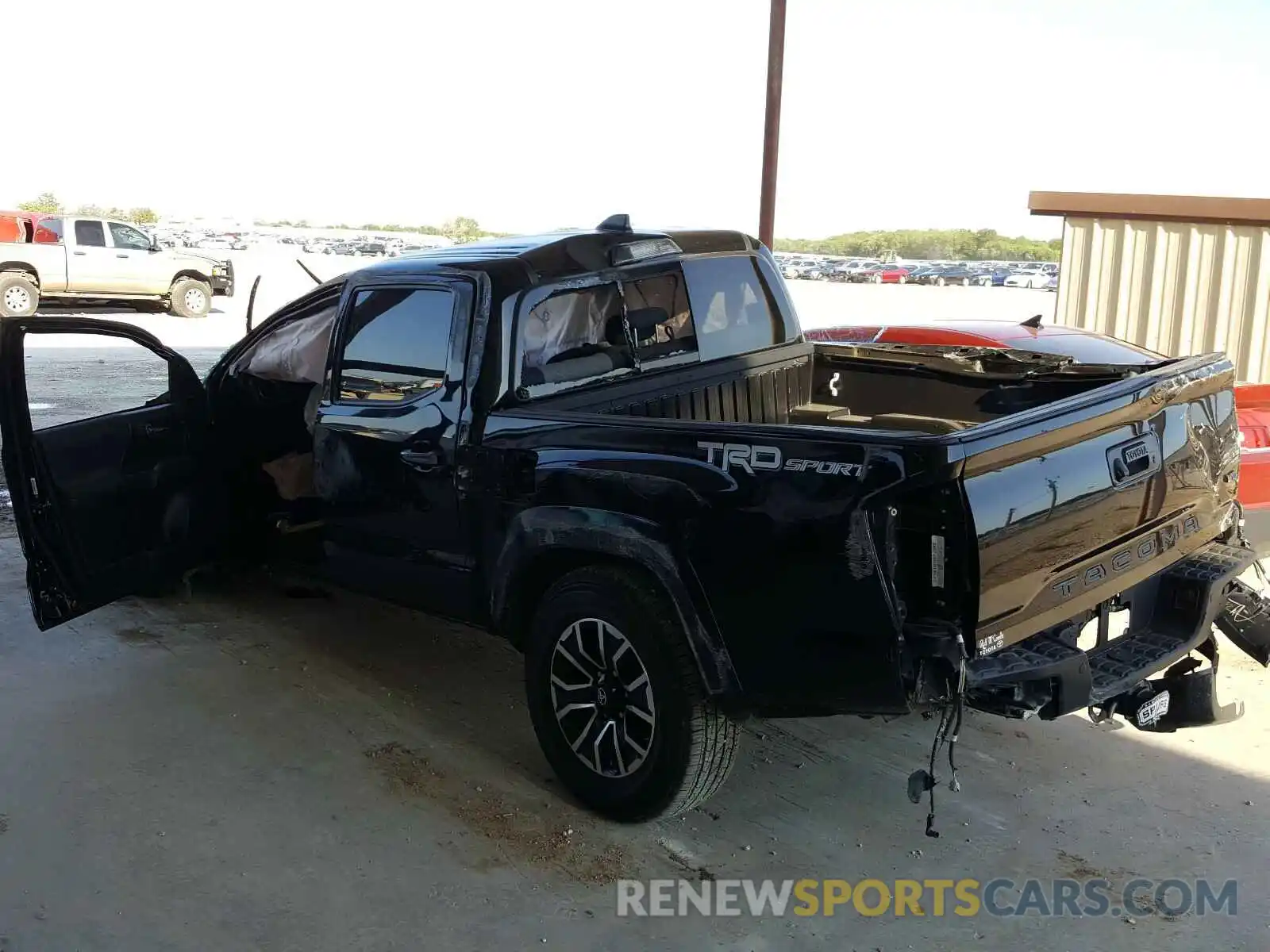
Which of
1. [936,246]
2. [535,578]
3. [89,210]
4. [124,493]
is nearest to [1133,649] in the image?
[535,578]

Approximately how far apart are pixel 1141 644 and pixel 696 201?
3700 inches

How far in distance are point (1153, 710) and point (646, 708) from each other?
1.68 m

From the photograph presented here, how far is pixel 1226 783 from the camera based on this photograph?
4.30 m

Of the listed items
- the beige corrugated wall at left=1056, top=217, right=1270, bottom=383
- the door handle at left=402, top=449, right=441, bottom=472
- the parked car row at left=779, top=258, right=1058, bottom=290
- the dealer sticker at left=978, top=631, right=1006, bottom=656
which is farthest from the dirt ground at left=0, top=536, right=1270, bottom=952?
the parked car row at left=779, top=258, right=1058, bottom=290

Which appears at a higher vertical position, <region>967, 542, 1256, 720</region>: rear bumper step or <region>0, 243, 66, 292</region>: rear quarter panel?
<region>0, 243, 66, 292</region>: rear quarter panel

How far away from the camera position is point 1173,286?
404 inches

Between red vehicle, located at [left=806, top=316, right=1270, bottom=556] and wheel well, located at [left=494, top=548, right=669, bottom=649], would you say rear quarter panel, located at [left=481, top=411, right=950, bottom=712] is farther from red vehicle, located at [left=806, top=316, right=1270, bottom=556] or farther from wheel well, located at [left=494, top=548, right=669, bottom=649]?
red vehicle, located at [left=806, top=316, right=1270, bottom=556]

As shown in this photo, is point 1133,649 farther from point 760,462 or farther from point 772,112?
point 772,112

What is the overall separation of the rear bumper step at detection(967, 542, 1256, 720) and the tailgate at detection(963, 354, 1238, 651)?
7 centimetres

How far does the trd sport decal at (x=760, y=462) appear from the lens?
3.17 m

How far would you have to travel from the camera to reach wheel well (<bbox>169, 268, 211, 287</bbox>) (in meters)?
22.4

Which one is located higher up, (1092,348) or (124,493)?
(1092,348)

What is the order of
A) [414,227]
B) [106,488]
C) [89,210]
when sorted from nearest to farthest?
[106,488] → [89,210] → [414,227]

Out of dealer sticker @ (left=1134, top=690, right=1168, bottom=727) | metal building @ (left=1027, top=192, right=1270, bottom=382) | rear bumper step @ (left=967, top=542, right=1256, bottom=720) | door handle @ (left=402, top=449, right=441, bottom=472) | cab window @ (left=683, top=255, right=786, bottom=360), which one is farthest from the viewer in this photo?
metal building @ (left=1027, top=192, right=1270, bottom=382)
